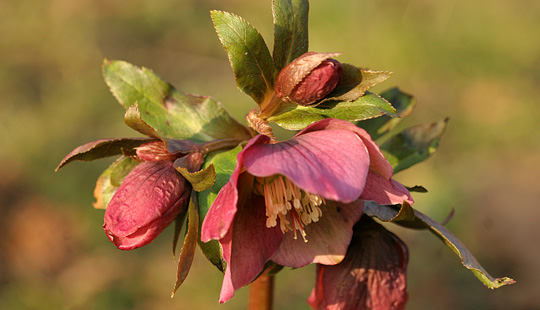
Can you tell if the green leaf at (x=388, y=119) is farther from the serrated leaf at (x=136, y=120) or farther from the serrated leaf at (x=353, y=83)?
the serrated leaf at (x=136, y=120)

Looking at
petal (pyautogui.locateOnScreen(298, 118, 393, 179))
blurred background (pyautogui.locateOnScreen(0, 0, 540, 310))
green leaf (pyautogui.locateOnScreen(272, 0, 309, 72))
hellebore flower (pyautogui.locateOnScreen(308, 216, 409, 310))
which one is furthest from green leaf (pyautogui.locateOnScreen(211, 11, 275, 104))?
blurred background (pyautogui.locateOnScreen(0, 0, 540, 310))

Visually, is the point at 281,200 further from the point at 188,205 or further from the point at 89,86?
the point at 89,86

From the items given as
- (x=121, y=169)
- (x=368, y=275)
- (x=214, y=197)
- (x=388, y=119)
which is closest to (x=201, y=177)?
(x=214, y=197)

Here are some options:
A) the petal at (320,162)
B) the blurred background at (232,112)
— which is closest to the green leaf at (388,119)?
the petal at (320,162)

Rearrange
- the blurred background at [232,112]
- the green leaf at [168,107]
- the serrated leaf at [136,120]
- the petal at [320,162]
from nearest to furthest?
the petal at [320,162]
the serrated leaf at [136,120]
the green leaf at [168,107]
the blurred background at [232,112]

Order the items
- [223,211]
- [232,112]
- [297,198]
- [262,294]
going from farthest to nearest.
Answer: [232,112] < [262,294] < [297,198] < [223,211]

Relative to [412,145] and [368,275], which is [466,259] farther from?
[412,145]
